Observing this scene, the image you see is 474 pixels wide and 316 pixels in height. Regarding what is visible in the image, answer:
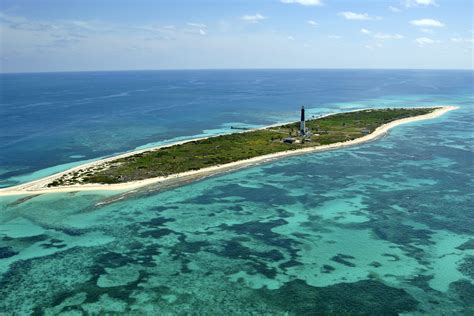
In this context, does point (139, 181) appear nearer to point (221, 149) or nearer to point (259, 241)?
point (221, 149)

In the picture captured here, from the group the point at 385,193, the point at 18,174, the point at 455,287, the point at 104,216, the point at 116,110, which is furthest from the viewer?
the point at 116,110

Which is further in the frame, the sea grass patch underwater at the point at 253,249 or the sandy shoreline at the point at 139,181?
the sandy shoreline at the point at 139,181

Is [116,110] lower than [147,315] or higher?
higher

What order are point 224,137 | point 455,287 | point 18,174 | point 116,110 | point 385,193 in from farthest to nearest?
point 116,110
point 224,137
point 18,174
point 385,193
point 455,287

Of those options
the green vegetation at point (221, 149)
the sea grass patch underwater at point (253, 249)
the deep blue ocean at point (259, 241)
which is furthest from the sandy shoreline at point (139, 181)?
the sea grass patch underwater at point (253, 249)

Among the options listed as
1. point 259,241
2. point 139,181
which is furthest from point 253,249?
point 139,181

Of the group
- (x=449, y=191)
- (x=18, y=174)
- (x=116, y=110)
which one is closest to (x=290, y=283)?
(x=449, y=191)

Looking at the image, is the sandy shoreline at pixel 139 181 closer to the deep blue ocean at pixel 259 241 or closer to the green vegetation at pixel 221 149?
the green vegetation at pixel 221 149

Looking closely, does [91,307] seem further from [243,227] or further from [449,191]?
[449,191]
